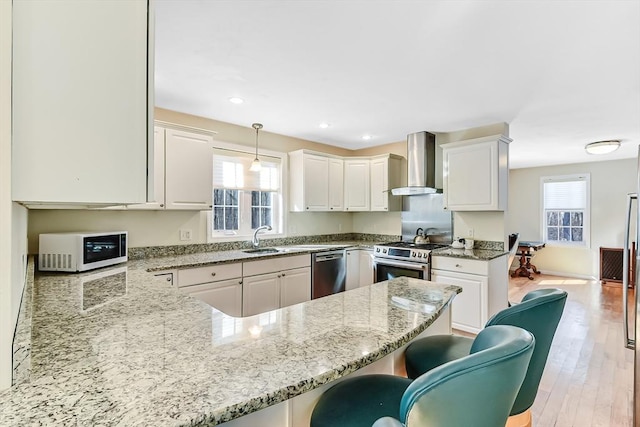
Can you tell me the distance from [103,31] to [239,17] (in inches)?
45.2

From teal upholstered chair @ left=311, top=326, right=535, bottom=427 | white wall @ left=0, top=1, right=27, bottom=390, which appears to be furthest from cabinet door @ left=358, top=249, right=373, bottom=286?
white wall @ left=0, top=1, right=27, bottom=390

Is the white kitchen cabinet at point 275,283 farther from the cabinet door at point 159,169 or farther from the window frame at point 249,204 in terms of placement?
the cabinet door at point 159,169

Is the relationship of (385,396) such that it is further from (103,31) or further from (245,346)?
(103,31)

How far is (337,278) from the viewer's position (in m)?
4.20

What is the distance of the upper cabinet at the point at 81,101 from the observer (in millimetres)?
739

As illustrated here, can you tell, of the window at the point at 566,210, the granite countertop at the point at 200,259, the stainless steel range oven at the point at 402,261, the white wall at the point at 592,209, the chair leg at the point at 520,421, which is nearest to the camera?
the chair leg at the point at 520,421

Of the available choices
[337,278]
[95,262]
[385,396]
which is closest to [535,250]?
[337,278]

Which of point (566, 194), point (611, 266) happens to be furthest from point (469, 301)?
point (566, 194)

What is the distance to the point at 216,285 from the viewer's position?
9.82ft

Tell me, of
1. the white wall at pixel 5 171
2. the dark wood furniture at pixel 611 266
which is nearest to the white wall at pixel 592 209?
the dark wood furniture at pixel 611 266

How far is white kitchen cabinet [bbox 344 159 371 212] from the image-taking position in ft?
15.6

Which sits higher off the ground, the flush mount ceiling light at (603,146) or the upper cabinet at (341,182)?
the flush mount ceiling light at (603,146)

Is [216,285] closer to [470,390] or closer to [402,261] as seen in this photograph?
[402,261]

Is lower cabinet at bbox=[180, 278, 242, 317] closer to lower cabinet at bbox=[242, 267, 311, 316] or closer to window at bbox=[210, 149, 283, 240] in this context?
lower cabinet at bbox=[242, 267, 311, 316]
